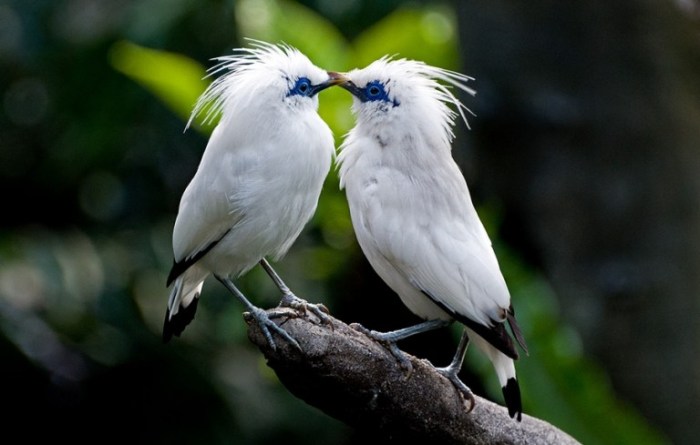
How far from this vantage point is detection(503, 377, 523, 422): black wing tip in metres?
3.38

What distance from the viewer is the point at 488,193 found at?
6.53m

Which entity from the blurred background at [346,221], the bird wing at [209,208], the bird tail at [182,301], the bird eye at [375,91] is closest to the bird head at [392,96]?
the bird eye at [375,91]

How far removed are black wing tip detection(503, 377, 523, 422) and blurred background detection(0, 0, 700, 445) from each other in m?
1.91

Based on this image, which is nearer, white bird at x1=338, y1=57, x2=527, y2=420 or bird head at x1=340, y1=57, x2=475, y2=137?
white bird at x1=338, y1=57, x2=527, y2=420

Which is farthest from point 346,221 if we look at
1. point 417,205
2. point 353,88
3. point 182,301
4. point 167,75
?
point 417,205

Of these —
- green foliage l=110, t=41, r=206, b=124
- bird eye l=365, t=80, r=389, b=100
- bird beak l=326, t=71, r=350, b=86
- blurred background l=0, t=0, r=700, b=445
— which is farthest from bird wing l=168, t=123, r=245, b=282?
green foliage l=110, t=41, r=206, b=124

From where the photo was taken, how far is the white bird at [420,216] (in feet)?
11.1

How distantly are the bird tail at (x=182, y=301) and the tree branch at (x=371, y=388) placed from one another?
46cm

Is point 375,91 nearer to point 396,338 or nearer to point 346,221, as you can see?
point 396,338

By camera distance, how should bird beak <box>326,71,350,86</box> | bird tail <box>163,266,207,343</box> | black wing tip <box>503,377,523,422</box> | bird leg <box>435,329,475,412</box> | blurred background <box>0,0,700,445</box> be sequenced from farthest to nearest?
1. blurred background <box>0,0,700,445</box>
2. bird tail <box>163,266,207,343</box>
3. bird leg <box>435,329,475,412</box>
4. bird beak <box>326,71,350,86</box>
5. black wing tip <box>503,377,523,422</box>

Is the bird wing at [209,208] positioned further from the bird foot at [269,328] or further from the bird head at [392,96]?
the bird head at [392,96]

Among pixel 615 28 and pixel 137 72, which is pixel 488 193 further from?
pixel 137 72

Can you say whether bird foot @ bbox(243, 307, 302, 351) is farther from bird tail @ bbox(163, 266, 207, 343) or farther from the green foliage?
the green foliage

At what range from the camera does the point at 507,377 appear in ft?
11.3
